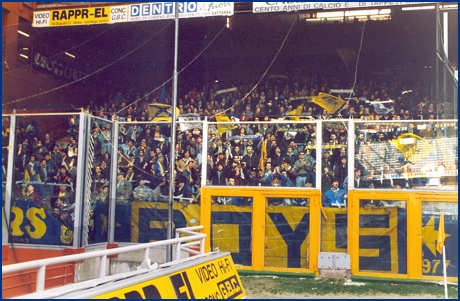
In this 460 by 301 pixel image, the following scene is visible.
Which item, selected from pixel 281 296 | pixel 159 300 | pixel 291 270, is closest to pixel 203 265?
pixel 159 300

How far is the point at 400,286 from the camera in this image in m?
10.4

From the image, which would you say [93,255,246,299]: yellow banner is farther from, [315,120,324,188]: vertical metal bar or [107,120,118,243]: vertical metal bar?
[107,120,118,243]: vertical metal bar

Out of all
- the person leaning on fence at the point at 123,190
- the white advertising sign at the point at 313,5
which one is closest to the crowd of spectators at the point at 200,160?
the person leaning on fence at the point at 123,190

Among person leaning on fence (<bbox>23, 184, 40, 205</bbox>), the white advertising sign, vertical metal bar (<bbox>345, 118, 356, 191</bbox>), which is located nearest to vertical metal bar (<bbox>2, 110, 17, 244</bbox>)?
person leaning on fence (<bbox>23, 184, 40, 205</bbox>)

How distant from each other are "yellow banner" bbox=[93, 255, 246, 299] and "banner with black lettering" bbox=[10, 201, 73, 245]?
21.3ft

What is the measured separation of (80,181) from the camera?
11.4 m

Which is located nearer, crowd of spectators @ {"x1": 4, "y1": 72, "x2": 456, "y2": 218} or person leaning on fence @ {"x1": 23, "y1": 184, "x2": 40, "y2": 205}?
crowd of spectators @ {"x1": 4, "y1": 72, "x2": 456, "y2": 218}

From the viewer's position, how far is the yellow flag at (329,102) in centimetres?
1792

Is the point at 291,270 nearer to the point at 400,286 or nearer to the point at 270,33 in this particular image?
the point at 400,286

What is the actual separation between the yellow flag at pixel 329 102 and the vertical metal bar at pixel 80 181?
31.1ft

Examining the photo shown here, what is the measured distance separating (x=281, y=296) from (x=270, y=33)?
14.2m

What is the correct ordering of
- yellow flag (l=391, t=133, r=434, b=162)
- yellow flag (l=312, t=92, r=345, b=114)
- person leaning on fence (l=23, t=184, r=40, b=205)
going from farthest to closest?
yellow flag (l=312, t=92, r=345, b=114), person leaning on fence (l=23, t=184, r=40, b=205), yellow flag (l=391, t=133, r=434, b=162)

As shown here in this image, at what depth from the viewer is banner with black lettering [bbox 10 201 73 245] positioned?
37.2ft

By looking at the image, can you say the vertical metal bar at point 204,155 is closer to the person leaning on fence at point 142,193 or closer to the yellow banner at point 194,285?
the person leaning on fence at point 142,193
